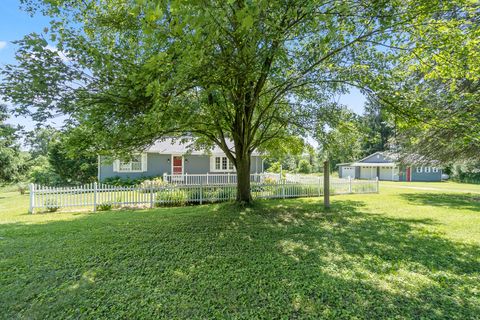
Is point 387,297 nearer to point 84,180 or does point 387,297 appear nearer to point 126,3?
point 126,3

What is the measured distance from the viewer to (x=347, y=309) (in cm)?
275

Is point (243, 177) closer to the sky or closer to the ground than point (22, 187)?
closer to the sky

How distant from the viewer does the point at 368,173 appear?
31812mm

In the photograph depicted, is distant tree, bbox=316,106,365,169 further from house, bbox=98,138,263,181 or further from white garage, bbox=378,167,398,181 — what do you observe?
white garage, bbox=378,167,398,181

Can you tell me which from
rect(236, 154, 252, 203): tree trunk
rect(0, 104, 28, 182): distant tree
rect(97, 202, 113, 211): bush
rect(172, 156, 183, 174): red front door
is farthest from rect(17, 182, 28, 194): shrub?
rect(236, 154, 252, 203): tree trunk

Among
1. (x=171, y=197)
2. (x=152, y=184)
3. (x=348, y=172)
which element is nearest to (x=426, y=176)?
(x=348, y=172)

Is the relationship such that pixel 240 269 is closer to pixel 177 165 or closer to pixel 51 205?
pixel 51 205

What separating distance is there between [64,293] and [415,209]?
10.7m

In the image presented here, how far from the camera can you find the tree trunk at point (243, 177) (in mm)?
8633

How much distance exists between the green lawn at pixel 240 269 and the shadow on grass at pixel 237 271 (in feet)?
0.06

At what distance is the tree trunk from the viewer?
8.63 meters

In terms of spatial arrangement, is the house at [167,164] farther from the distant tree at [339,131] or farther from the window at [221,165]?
the distant tree at [339,131]

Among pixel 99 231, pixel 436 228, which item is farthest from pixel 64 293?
pixel 436 228

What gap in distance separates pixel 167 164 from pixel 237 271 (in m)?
14.9
